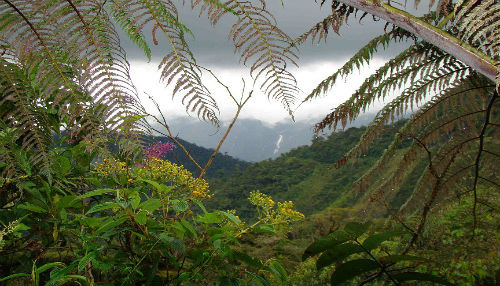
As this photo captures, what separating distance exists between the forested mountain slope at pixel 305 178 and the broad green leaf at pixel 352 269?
20.5 m

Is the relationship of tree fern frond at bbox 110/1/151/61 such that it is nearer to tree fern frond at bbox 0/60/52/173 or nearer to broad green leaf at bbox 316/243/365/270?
tree fern frond at bbox 0/60/52/173

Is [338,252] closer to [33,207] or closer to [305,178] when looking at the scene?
[33,207]

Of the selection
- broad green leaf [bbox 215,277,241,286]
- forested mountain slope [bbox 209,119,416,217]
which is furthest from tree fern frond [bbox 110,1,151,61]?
forested mountain slope [bbox 209,119,416,217]

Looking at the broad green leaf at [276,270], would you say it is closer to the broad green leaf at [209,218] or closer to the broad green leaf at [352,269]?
the broad green leaf at [209,218]

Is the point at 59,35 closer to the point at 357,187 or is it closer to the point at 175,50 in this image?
the point at 175,50

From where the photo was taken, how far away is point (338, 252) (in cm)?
56

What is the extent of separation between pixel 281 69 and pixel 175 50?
4.1 inches

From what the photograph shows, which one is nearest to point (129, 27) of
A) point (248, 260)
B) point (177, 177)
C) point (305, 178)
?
point (248, 260)

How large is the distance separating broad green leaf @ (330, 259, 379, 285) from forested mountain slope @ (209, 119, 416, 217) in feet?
67.2

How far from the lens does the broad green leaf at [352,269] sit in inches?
21.2

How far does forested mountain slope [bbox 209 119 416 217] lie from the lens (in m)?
23.5

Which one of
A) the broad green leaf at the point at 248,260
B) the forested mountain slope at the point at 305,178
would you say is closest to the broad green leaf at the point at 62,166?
the broad green leaf at the point at 248,260

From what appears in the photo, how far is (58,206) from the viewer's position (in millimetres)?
902

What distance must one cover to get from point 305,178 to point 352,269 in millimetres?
29190
